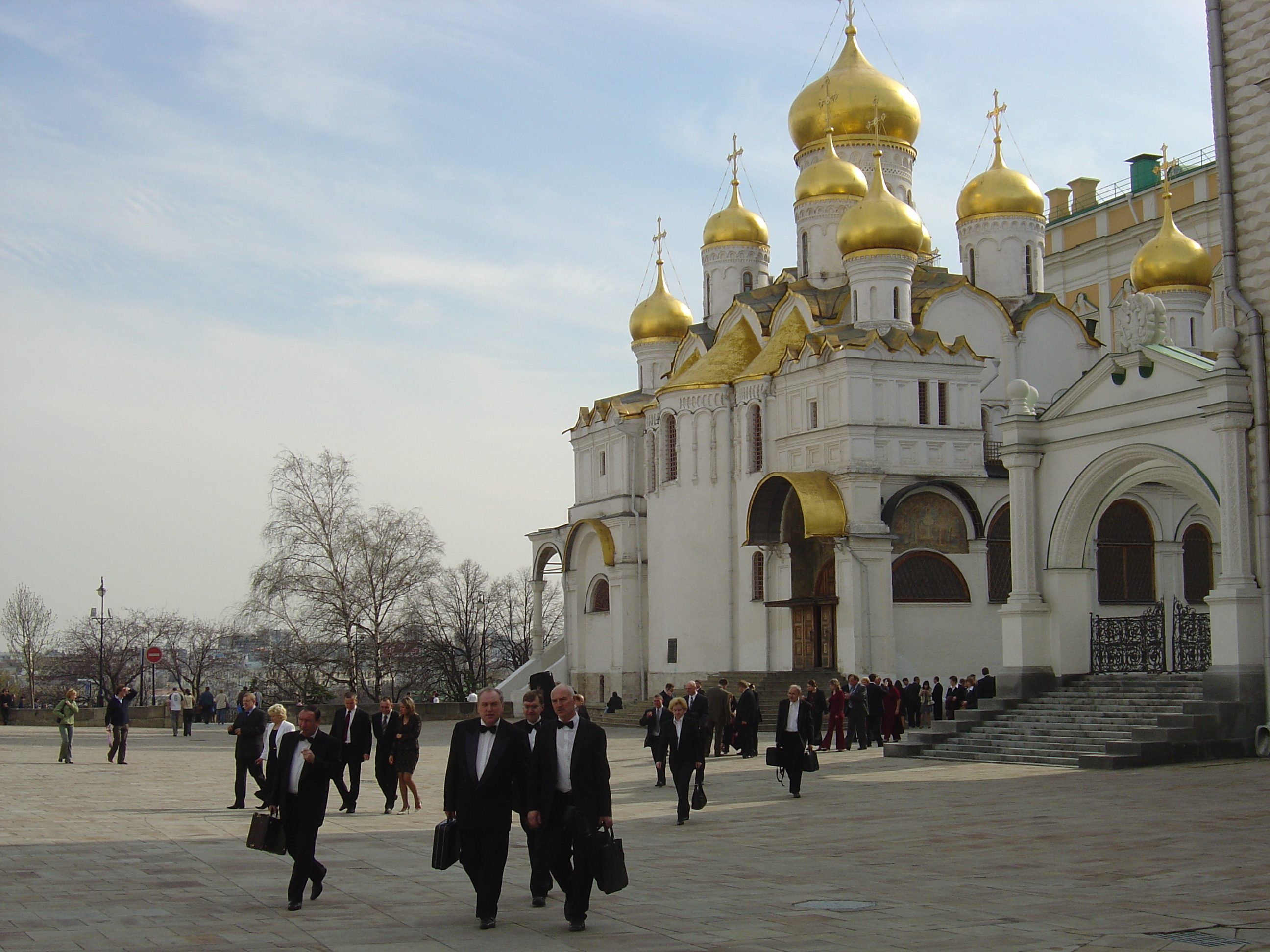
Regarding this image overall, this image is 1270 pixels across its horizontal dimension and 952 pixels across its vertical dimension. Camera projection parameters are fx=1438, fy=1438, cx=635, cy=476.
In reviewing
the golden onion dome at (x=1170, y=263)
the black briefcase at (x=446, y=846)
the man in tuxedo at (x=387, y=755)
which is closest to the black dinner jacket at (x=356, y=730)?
the man in tuxedo at (x=387, y=755)

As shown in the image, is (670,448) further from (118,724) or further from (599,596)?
(118,724)

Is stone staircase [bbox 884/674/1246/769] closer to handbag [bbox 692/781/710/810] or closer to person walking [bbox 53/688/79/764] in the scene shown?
handbag [bbox 692/781/710/810]

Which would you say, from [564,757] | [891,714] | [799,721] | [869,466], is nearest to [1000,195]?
[869,466]

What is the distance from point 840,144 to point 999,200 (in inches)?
183

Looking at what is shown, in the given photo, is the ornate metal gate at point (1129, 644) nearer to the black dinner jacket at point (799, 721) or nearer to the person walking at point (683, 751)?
the black dinner jacket at point (799, 721)

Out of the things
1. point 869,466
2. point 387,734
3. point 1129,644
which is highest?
point 869,466

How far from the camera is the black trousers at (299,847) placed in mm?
8195

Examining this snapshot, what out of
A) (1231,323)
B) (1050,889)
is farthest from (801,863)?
(1231,323)

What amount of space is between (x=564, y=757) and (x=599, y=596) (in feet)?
108

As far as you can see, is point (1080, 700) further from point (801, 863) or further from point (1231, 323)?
point (801, 863)

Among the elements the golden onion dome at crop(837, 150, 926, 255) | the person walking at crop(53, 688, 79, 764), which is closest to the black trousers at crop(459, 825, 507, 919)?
the person walking at crop(53, 688, 79, 764)

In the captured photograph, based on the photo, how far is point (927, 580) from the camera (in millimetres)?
31531

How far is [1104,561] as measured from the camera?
31203mm

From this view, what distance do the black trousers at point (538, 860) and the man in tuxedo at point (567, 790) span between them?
40 mm
